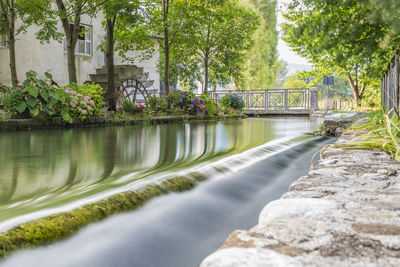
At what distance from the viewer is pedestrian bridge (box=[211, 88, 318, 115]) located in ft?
62.9

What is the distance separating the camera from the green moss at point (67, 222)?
5.14 feet

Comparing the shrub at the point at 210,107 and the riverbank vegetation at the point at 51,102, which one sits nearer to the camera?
the riverbank vegetation at the point at 51,102

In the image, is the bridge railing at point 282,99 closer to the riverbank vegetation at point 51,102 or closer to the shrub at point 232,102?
the shrub at point 232,102

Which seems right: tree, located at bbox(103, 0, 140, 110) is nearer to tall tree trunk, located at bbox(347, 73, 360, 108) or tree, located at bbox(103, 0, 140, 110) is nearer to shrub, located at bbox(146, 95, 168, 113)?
shrub, located at bbox(146, 95, 168, 113)

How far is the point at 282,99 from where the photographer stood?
2052cm

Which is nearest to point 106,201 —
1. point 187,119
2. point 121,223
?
point 121,223

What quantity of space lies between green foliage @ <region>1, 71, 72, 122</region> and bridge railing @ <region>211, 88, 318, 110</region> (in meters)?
15.0

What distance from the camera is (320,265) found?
906mm

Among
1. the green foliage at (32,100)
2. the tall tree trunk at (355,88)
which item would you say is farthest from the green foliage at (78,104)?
the tall tree trunk at (355,88)

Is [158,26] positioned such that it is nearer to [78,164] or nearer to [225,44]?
[225,44]

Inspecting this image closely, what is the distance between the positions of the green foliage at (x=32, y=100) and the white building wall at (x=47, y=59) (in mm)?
5844

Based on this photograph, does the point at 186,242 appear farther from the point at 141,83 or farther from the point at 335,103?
the point at 335,103

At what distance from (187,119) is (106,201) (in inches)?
343

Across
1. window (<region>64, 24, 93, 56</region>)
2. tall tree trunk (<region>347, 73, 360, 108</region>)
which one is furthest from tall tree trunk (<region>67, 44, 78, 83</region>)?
tall tree trunk (<region>347, 73, 360, 108</region>)
